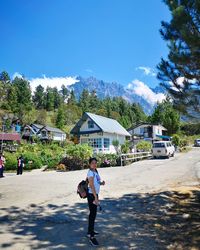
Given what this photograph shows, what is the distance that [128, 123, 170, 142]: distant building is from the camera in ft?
216

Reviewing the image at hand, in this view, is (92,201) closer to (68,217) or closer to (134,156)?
(68,217)

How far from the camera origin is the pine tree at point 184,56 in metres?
6.71

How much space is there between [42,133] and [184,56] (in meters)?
69.2

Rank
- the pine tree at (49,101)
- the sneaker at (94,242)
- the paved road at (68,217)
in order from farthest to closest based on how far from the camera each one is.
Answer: the pine tree at (49,101) → the paved road at (68,217) → the sneaker at (94,242)

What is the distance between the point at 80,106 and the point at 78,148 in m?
101

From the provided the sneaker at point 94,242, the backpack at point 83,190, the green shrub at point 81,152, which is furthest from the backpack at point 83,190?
the green shrub at point 81,152

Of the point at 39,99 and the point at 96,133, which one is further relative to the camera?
the point at 39,99

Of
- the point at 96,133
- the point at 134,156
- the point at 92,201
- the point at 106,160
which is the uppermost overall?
the point at 96,133

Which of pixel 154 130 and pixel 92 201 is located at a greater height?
pixel 154 130

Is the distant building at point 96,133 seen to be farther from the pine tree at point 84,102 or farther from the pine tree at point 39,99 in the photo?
the pine tree at point 39,99

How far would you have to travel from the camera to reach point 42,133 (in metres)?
74.1

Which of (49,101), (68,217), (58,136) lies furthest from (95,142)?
(49,101)

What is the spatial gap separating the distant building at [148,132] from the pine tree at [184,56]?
56.6 m

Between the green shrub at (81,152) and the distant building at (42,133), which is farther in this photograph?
the distant building at (42,133)
